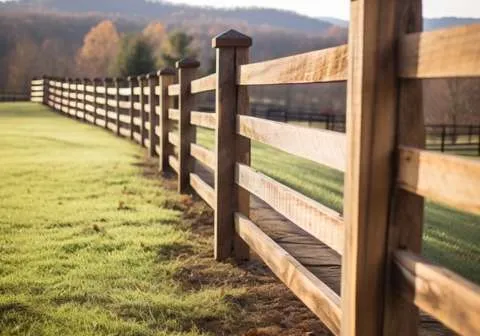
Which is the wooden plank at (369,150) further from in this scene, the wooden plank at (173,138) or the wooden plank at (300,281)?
the wooden plank at (173,138)

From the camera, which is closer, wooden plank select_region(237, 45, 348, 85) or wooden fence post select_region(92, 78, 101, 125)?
wooden plank select_region(237, 45, 348, 85)

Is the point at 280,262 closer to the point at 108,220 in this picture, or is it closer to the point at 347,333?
the point at 347,333

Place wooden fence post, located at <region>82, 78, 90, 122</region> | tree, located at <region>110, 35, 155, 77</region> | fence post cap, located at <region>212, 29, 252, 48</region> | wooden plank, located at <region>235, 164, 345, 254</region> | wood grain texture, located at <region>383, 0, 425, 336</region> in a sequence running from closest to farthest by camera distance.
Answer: wood grain texture, located at <region>383, 0, 425, 336</region>, wooden plank, located at <region>235, 164, 345, 254</region>, fence post cap, located at <region>212, 29, 252, 48</region>, wooden fence post, located at <region>82, 78, 90, 122</region>, tree, located at <region>110, 35, 155, 77</region>

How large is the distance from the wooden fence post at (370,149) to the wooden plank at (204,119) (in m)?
3.20

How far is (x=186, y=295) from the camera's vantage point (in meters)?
3.97

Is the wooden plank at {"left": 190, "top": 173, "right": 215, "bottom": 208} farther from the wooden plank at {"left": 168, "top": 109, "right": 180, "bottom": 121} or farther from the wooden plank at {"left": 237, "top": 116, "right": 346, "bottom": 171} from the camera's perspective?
the wooden plank at {"left": 168, "top": 109, "right": 180, "bottom": 121}

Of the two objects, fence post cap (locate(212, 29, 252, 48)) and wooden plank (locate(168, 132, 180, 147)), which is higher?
fence post cap (locate(212, 29, 252, 48))

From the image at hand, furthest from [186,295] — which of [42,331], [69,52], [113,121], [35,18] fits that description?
[35,18]

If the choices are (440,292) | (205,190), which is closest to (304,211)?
(440,292)

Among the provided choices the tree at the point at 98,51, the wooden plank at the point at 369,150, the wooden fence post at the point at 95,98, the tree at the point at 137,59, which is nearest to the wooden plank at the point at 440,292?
the wooden plank at the point at 369,150

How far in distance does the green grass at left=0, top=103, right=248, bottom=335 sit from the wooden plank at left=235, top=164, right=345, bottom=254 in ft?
2.30

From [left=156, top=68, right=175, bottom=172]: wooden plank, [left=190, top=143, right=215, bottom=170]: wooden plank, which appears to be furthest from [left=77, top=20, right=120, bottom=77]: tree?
[left=190, top=143, right=215, bottom=170]: wooden plank

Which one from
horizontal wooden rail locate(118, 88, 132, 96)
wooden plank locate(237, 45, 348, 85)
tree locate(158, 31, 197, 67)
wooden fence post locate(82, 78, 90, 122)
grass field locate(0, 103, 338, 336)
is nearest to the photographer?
wooden plank locate(237, 45, 348, 85)

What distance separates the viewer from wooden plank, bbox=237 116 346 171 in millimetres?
2643
